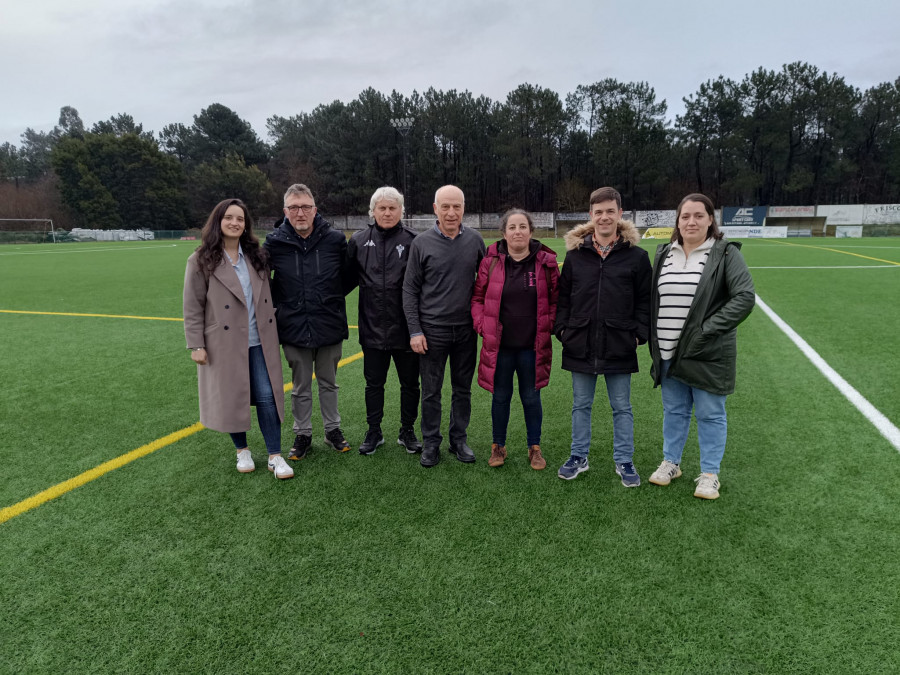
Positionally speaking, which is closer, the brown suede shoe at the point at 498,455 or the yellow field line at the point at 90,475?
the yellow field line at the point at 90,475

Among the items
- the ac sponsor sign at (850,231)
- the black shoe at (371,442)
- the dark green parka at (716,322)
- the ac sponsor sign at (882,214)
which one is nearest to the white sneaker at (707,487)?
the dark green parka at (716,322)

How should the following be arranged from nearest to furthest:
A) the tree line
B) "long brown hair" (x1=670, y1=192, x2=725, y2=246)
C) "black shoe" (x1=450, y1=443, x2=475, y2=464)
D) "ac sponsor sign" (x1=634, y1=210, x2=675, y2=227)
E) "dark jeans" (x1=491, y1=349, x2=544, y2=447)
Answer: "long brown hair" (x1=670, y1=192, x2=725, y2=246), "dark jeans" (x1=491, y1=349, x2=544, y2=447), "black shoe" (x1=450, y1=443, x2=475, y2=464), "ac sponsor sign" (x1=634, y1=210, x2=675, y2=227), the tree line

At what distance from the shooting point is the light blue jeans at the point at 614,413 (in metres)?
3.18

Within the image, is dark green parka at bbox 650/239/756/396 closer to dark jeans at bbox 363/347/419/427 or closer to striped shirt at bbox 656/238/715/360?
striped shirt at bbox 656/238/715/360

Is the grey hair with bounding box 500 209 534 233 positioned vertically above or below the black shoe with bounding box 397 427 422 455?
above

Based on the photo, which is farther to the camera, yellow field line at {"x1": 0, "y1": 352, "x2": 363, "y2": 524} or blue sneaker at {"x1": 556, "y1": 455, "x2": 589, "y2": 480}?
blue sneaker at {"x1": 556, "y1": 455, "x2": 589, "y2": 480}

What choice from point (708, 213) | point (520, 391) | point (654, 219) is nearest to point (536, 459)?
point (520, 391)

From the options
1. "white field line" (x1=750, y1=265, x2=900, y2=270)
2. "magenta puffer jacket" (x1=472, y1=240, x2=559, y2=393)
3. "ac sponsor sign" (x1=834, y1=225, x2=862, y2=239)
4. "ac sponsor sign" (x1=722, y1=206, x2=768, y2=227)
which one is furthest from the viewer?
"ac sponsor sign" (x1=722, y1=206, x2=768, y2=227)

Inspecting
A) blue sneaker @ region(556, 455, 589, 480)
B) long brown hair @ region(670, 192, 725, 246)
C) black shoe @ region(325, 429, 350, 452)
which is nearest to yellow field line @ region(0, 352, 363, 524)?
black shoe @ region(325, 429, 350, 452)

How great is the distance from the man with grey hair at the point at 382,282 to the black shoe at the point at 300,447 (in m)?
0.56

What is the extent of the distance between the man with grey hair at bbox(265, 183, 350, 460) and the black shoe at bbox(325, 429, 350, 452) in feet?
0.76

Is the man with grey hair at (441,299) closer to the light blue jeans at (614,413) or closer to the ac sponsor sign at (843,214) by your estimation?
the light blue jeans at (614,413)

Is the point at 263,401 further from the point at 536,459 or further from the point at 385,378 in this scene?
the point at 536,459

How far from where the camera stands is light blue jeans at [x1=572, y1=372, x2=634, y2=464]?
318 centimetres
